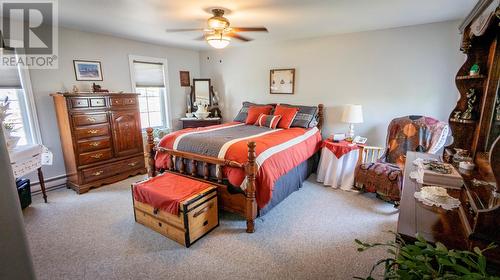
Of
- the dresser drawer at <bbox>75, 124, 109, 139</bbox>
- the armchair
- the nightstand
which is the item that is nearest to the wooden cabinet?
the nightstand

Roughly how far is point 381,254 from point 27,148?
3.89 meters

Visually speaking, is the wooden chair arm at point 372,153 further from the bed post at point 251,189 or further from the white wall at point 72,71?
A: the white wall at point 72,71

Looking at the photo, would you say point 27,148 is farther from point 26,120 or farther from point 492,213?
Answer: point 492,213

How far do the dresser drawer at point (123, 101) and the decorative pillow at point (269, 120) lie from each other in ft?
→ 6.81

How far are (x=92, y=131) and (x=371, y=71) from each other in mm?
4255

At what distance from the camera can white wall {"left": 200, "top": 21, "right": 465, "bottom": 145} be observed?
3.15m

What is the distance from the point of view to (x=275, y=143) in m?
2.83

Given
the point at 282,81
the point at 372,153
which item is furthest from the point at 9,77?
the point at 372,153

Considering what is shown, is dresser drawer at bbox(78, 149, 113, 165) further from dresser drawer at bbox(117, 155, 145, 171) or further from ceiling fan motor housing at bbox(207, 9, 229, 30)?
ceiling fan motor housing at bbox(207, 9, 229, 30)

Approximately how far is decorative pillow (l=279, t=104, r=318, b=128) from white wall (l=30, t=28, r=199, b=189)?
298 cm

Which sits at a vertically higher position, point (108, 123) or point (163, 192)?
point (108, 123)

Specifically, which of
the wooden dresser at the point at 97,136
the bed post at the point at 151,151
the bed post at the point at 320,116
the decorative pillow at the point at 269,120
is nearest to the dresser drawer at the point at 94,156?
the wooden dresser at the point at 97,136

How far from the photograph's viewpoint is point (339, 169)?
3.43 m

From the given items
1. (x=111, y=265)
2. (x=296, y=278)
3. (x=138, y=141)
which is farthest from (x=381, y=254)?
(x=138, y=141)
